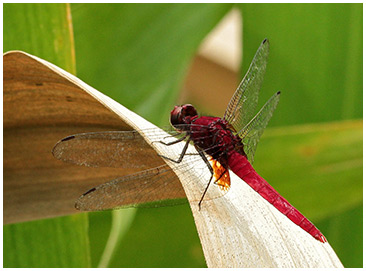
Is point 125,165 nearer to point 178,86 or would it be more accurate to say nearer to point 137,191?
point 137,191

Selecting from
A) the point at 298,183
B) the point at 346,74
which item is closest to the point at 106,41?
the point at 298,183

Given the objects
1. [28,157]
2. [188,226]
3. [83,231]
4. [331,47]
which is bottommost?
[188,226]

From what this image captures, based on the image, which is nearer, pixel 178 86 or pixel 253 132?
pixel 253 132

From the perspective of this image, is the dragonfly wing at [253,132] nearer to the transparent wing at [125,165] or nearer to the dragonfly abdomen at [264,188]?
the dragonfly abdomen at [264,188]

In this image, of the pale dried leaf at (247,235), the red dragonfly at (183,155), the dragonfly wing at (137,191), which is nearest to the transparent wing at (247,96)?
the red dragonfly at (183,155)

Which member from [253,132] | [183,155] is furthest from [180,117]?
[183,155]

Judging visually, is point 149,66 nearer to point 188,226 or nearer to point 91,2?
point 91,2

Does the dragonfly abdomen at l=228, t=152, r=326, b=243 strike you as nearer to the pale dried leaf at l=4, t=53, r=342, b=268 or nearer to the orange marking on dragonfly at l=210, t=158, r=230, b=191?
the orange marking on dragonfly at l=210, t=158, r=230, b=191
